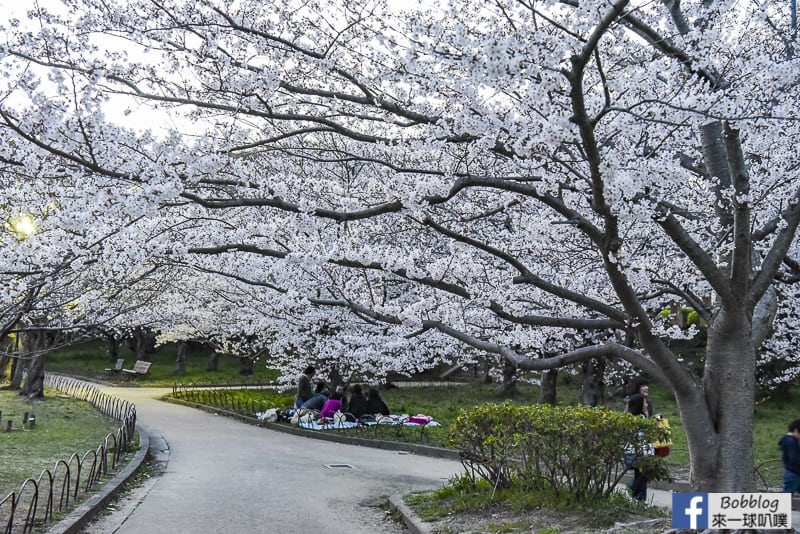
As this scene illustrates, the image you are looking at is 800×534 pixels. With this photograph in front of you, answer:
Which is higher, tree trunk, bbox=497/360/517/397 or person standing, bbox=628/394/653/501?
tree trunk, bbox=497/360/517/397

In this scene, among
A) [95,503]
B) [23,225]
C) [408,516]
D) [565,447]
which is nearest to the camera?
[565,447]

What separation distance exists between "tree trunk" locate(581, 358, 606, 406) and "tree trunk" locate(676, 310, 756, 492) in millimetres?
13872

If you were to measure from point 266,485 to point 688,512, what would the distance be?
269 inches

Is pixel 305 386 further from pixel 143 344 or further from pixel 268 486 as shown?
pixel 143 344

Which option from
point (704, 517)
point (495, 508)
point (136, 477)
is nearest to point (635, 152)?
point (704, 517)

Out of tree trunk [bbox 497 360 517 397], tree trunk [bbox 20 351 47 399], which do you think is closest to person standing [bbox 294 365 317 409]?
tree trunk [bbox 497 360 517 397]

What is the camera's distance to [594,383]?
21.2 metres

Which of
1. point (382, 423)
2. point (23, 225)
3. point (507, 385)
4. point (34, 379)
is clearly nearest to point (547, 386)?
point (382, 423)

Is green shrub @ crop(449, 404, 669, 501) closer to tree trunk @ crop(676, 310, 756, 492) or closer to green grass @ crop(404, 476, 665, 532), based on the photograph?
green grass @ crop(404, 476, 665, 532)

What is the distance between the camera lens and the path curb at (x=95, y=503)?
7.57m

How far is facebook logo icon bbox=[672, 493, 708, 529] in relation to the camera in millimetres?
5910

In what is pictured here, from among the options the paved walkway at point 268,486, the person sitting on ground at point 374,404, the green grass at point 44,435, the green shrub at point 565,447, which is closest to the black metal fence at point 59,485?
the green grass at point 44,435

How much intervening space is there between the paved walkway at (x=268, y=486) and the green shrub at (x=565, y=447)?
52.8 inches

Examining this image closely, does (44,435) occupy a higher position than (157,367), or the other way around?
(157,367)
